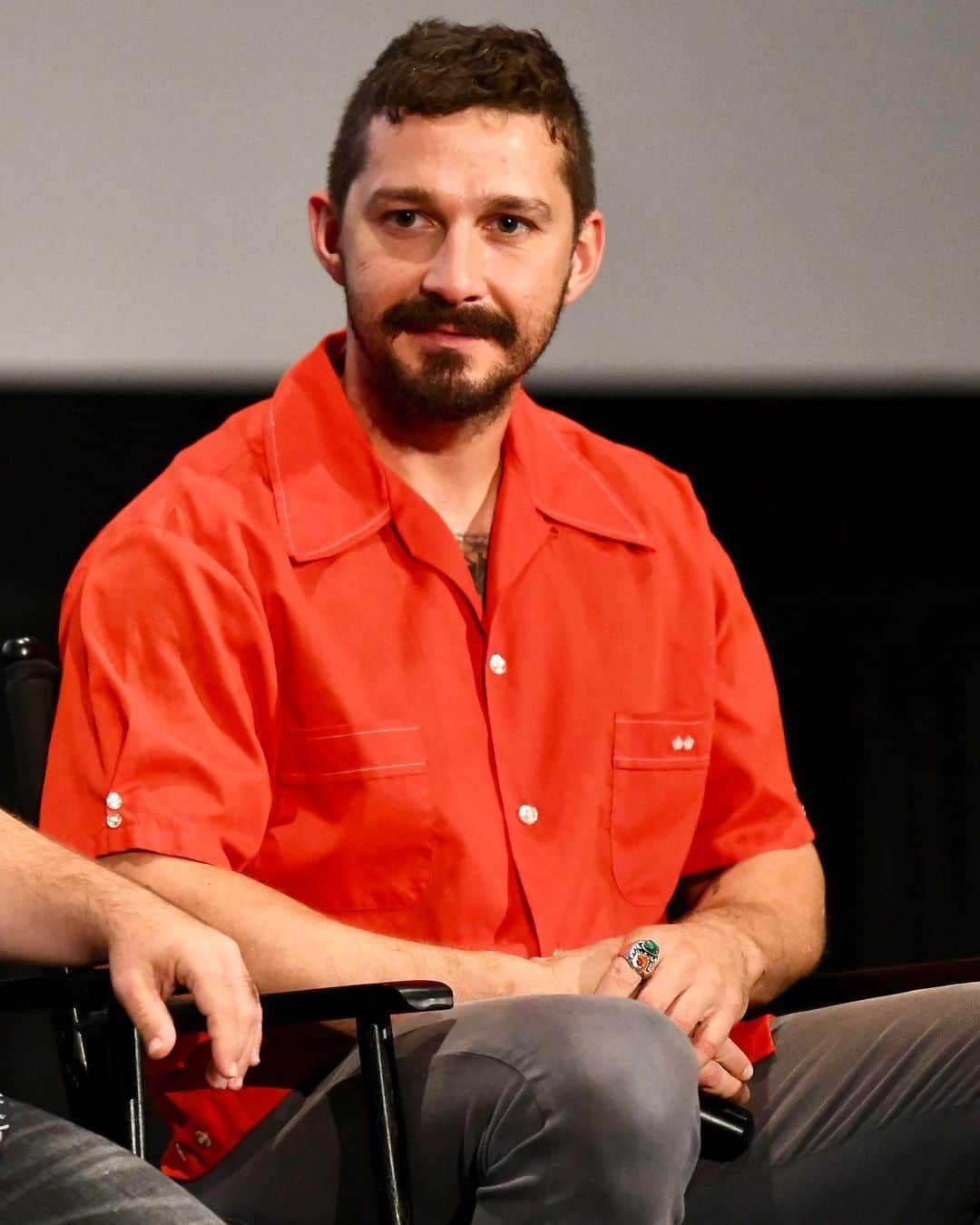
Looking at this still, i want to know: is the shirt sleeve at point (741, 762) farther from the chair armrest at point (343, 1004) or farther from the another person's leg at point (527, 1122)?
the chair armrest at point (343, 1004)

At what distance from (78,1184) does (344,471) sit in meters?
0.93

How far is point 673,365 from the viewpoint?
254 cm

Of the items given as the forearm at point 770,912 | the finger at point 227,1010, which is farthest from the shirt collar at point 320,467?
the finger at point 227,1010

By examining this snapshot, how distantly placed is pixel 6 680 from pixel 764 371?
3.92 ft

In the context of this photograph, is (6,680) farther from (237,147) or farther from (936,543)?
(936,543)

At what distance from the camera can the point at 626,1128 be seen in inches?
52.7

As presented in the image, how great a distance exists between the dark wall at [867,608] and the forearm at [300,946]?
40.7 inches

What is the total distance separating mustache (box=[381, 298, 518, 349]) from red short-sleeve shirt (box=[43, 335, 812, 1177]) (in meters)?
0.11

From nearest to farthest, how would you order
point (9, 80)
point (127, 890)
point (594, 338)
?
point (127, 890), point (9, 80), point (594, 338)

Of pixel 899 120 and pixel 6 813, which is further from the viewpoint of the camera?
pixel 899 120

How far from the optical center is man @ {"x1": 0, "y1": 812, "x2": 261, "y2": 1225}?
119 centimetres

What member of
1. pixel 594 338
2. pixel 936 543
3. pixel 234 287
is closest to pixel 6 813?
pixel 234 287

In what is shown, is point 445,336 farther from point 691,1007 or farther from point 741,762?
point 691,1007

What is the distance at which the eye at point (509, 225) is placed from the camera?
76.7 inches
